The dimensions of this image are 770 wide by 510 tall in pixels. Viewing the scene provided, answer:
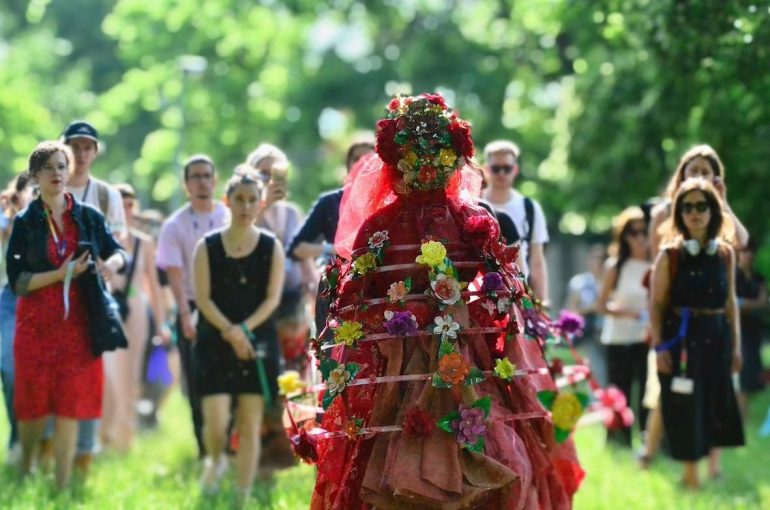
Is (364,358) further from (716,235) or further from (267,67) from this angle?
(267,67)

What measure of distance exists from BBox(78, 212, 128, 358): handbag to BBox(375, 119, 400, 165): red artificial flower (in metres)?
3.02

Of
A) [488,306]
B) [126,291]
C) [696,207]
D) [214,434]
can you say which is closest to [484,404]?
[488,306]

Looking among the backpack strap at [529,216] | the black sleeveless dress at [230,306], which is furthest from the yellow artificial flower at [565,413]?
the black sleeveless dress at [230,306]

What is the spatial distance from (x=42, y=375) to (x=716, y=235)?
4847mm

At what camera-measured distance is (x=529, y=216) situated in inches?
461

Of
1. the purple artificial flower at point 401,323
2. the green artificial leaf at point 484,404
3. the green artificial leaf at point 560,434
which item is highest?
the purple artificial flower at point 401,323

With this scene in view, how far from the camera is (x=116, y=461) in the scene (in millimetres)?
13852

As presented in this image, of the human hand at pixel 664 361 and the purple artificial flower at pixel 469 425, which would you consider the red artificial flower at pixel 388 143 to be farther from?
the human hand at pixel 664 361

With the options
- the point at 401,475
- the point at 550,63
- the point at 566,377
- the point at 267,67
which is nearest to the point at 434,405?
the point at 401,475

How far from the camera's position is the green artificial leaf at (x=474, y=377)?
8031 millimetres

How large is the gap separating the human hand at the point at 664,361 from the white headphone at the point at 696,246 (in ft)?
2.89

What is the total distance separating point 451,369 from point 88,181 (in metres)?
4.64

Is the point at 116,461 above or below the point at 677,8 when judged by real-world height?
below

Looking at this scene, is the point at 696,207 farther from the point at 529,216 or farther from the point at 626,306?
the point at 626,306
